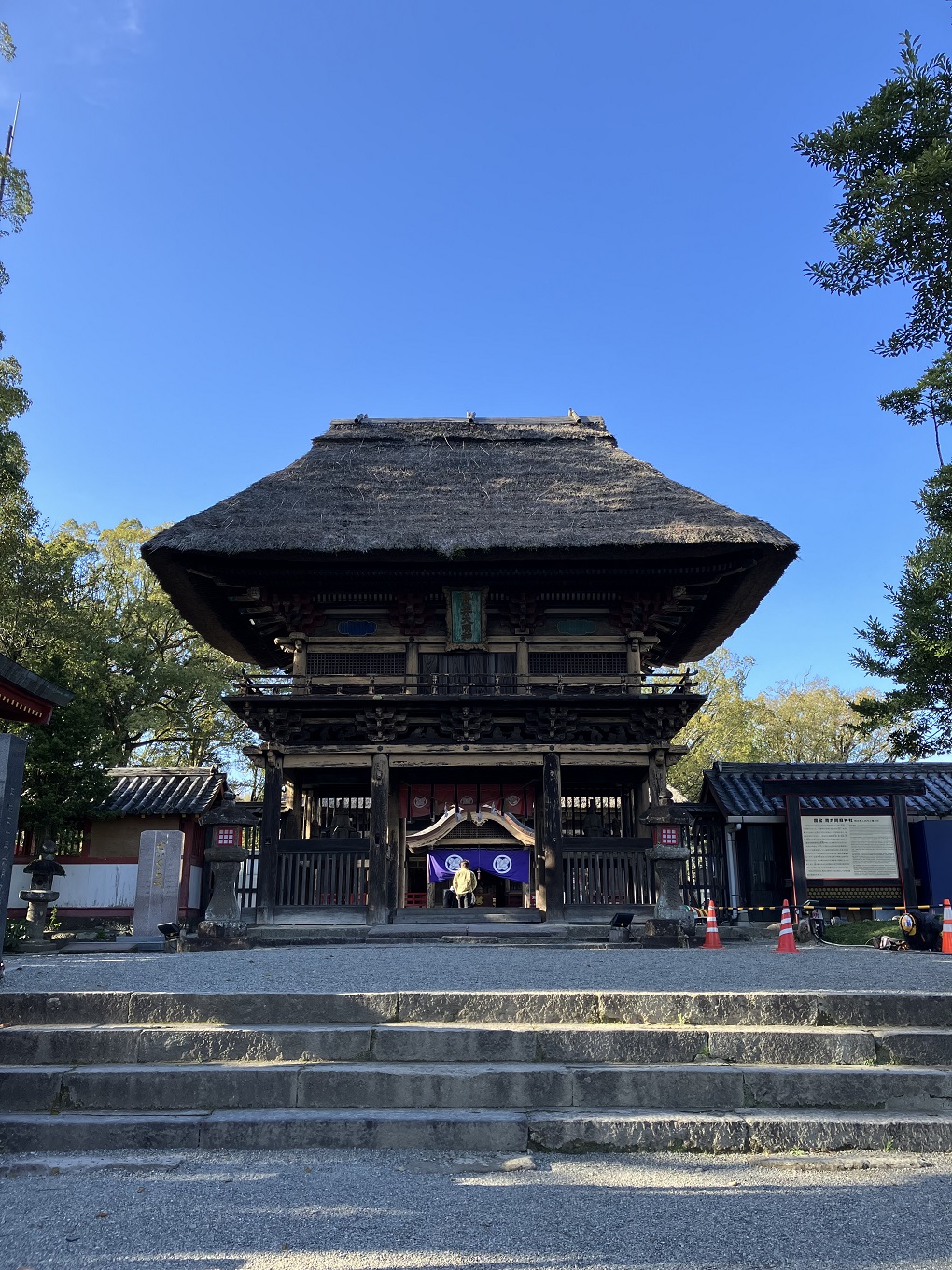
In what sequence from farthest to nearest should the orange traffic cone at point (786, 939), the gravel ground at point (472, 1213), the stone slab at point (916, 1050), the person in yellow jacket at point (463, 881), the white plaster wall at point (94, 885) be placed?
the white plaster wall at point (94, 885), the person in yellow jacket at point (463, 881), the orange traffic cone at point (786, 939), the stone slab at point (916, 1050), the gravel ground at point (472, 1213)

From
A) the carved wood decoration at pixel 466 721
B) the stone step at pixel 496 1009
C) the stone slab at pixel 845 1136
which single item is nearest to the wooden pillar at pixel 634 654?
the carved wood decoration at pixel 466 721

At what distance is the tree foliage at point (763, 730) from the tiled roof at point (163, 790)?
14947 millimetres

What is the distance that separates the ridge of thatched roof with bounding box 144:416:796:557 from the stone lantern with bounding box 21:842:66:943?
5.53m

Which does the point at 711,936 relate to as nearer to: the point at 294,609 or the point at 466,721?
the point at 466,721

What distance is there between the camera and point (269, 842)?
13.2 m

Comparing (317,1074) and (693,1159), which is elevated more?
(317,1074)

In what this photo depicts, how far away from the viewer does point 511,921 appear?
1273cm

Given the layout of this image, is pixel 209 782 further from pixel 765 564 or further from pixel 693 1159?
pixel 693 1159

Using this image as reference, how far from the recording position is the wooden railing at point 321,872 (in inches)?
512

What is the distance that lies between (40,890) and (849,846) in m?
12.8

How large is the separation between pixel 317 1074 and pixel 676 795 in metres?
19.9

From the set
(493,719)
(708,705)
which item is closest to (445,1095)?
(493,719)

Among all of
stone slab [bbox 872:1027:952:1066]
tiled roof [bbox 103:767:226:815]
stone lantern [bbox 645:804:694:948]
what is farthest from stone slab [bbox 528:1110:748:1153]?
tiled roof [bbox 103:767:226:815]

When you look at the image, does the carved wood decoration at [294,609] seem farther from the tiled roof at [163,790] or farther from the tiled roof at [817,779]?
the tiled roof at [817,779]
